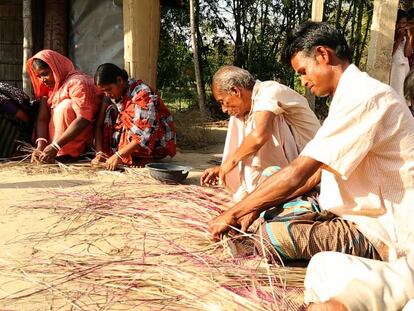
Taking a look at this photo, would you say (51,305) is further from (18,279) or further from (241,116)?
(241,116)

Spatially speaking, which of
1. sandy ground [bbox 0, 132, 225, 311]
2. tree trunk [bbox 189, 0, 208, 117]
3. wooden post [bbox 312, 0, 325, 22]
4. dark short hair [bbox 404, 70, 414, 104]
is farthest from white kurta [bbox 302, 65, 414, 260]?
tree trunk [bbox 189, 0, 208, 117]

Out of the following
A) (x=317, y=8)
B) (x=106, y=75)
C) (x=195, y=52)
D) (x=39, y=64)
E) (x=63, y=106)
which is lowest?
(x=63, y=106)

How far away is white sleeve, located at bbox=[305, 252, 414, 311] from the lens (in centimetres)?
163

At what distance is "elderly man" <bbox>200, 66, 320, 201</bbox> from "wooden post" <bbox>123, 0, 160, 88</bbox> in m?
2.76

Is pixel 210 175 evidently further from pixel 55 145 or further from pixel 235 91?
pixel 55 145

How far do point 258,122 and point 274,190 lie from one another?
1.00 meters

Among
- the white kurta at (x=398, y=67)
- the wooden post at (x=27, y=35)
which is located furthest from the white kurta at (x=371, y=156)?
the wooden post at (x=27, y=35)

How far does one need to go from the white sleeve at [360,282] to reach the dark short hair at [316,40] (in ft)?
2.76

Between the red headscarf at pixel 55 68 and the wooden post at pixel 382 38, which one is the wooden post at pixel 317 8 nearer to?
the wooden post at pixel 382 38

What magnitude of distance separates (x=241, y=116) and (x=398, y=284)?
180 centimetres

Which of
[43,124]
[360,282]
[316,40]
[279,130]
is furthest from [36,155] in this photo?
[360,282]

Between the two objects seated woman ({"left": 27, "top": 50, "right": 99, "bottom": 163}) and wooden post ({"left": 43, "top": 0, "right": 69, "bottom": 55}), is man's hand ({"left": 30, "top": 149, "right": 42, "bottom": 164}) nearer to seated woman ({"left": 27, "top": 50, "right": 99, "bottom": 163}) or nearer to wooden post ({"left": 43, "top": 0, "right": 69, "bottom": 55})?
seated woman ({"left": 27, "top": 50, "right": 99, "bottom": 163})

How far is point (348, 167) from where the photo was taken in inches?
73.4

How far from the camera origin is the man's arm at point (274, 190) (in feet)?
6.38
